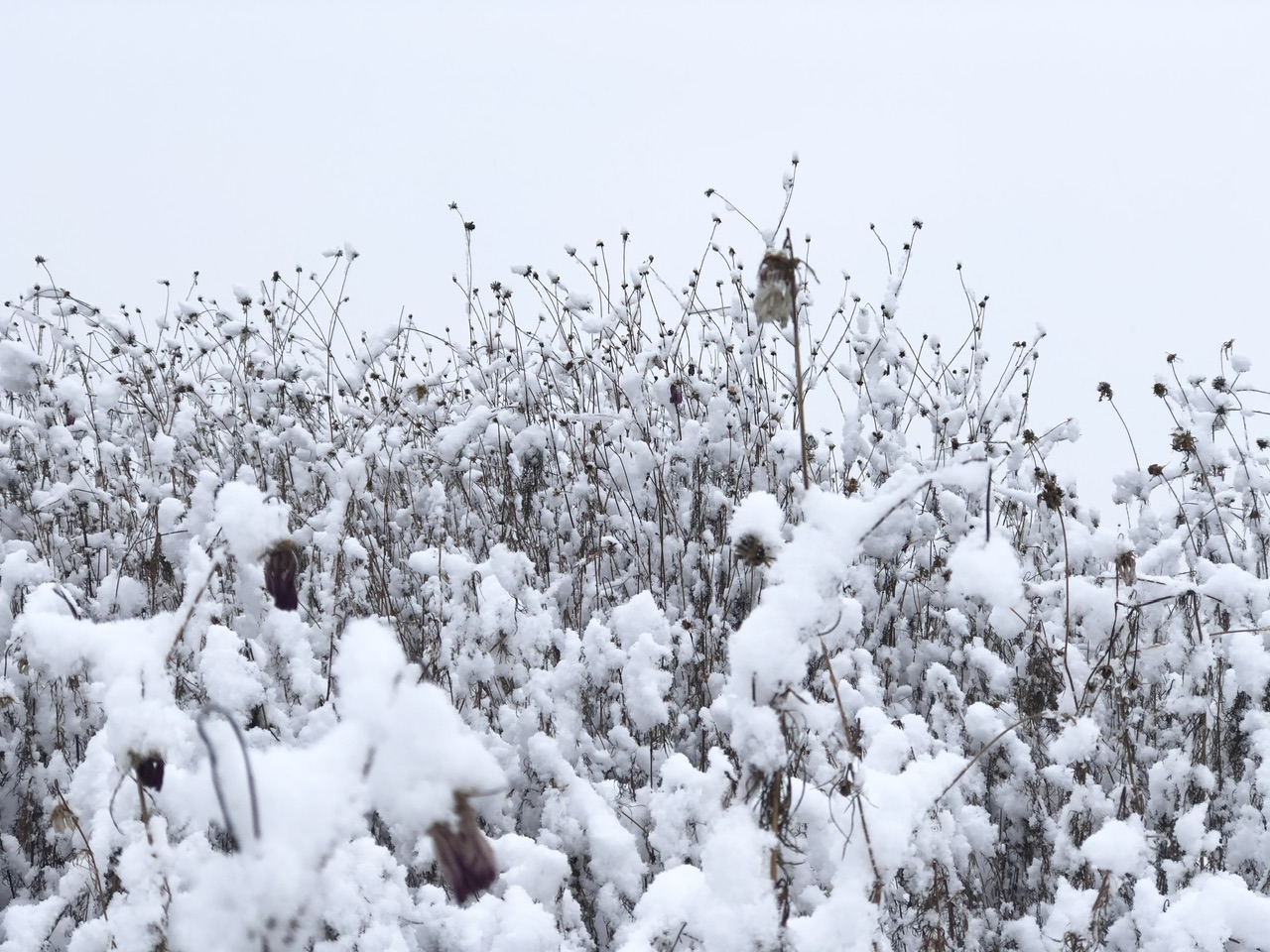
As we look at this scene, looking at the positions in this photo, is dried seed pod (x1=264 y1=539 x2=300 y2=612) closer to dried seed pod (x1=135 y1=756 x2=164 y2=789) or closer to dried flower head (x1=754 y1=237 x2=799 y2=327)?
dried seed pod (x1=135 y1=756 x2=164 y2=789)

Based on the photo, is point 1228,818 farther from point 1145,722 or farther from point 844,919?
point 844,919

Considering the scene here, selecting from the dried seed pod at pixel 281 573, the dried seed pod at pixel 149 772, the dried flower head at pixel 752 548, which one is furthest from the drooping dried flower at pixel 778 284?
the dried seed pod at pixel 149 772

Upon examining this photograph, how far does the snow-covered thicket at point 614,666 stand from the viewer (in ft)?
3.59

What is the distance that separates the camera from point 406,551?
12.1 ft

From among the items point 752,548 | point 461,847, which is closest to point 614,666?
point 752,548

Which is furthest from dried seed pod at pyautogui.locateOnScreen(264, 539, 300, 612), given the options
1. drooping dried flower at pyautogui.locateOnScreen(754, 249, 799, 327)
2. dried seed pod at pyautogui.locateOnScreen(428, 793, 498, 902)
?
drooping dried flower at pyautogui.locateOnScreen(754, 249, 799, 327)

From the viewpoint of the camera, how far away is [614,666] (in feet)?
7.54

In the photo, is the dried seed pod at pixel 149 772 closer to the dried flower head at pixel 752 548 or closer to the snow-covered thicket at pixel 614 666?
the snow-covered thicket at pixel 614 666

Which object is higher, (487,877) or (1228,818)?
(1228,818)

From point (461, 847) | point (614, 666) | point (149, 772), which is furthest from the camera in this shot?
point (614, 666)

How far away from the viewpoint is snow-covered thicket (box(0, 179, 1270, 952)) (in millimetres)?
1094

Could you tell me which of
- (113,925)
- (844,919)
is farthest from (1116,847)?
(113,925)

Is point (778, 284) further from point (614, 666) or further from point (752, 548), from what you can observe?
point (614, 666)

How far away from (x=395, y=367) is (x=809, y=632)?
12.5 feet
